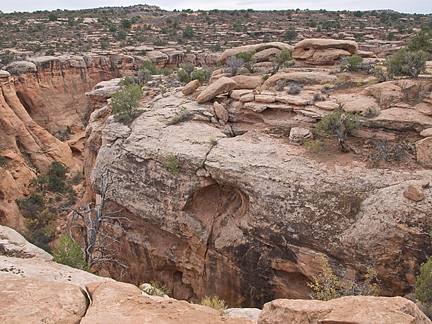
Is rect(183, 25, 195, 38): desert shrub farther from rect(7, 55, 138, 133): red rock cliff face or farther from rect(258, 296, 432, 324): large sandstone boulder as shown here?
rect(258, 296, 432, 324): large sandstone boulder

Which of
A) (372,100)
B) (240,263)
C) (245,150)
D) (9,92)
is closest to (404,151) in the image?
(372,100)

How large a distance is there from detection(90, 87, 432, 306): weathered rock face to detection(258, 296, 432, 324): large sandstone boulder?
4.84 m

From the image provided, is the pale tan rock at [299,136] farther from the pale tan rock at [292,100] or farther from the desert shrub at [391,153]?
the desert shrub at [391,153]

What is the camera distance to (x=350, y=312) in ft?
13.6

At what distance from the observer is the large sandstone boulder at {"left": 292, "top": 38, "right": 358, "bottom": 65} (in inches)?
853

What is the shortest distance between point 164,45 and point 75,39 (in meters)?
13.4

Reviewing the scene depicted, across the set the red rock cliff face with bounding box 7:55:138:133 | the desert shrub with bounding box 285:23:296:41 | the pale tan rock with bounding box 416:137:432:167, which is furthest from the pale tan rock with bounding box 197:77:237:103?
the desert shrub with bounding box 285:23:296:41

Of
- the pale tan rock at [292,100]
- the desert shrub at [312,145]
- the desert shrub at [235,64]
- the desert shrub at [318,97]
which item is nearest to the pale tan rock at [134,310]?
the desert shrub at [312,145]

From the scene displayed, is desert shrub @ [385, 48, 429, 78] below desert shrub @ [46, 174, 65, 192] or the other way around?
the other way around

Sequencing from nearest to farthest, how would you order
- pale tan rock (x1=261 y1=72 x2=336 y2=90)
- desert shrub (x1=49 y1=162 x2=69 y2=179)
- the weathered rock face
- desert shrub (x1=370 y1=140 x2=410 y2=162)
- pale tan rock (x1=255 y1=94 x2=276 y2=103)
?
the weathered rock face < desert shrub (x1=370 y1=140 x2=410 y2=162) < pale tan rock (x1=255 y1=94 x2=276 y2=103) < pale tan rock (x1=261 y1=72 x2=336 y2=90) < desert shrub (x1=49 y1=162 x2=69 y2=179)

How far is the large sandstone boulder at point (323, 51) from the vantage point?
21.7 metres

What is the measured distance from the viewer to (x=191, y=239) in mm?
12203

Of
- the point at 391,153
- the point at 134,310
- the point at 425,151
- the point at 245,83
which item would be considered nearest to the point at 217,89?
the point at 245,83

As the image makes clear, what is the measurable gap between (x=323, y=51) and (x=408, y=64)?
8309 mm
